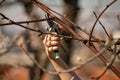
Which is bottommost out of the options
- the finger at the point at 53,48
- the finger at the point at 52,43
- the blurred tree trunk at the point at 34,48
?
the blurred tree trunk at the point at 34,48

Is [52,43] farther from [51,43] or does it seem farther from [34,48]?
[34,48]

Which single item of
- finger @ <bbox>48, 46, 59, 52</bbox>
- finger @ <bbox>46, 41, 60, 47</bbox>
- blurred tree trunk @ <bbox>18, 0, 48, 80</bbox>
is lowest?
blurred tree trunk @ <bbox>18, 0, 48, 80</bbox>

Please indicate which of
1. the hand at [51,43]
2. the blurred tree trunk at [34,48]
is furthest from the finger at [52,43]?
the blurred tree trunk at [34,48]

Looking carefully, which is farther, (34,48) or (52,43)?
(34,48)

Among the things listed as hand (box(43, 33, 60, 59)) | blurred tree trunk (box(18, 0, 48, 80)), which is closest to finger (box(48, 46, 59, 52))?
hand (box(43, 33, 60, 59))

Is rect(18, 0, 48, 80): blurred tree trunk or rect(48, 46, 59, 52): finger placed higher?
rect(48, 46, 59, 52): finger

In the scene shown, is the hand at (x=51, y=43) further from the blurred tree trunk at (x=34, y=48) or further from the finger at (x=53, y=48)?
the blurred tree trunk at (x=34, y=48)

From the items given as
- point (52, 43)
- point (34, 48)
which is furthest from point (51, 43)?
point (34, 48)

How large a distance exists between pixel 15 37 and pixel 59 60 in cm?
429

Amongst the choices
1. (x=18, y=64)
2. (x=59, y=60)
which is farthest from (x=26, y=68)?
(x=59, y=60)

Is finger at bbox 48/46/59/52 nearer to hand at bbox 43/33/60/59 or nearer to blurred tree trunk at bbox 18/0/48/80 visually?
hand at bbox 43/33/60/59

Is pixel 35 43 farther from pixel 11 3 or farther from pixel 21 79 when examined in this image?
pixel 21 79

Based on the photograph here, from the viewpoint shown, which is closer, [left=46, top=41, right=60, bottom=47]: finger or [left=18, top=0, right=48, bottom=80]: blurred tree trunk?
[left=46, top=41, right=60, bottom=47]: finger

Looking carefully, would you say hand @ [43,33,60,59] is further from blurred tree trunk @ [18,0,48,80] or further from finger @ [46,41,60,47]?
blurred tree trunk @ [18,0,48,80]
